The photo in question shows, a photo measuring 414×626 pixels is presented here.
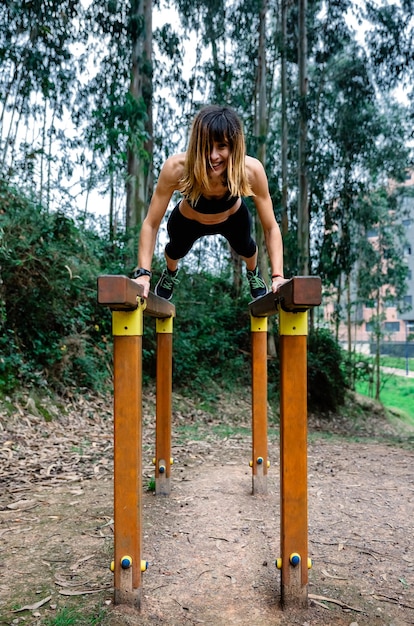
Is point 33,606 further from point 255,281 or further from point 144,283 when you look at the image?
point 255,281

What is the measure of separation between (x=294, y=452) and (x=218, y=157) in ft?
4.18

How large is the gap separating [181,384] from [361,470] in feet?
12.1

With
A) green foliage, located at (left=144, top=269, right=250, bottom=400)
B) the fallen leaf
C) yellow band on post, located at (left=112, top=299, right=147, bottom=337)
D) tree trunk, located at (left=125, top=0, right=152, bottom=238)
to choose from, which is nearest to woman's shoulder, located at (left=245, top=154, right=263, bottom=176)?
yellow band on post, located at (left=112, top=299, right=147, bottom=337)

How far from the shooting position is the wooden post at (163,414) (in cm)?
304

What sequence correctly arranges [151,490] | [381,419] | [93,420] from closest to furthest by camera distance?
1. [151,490]
2. [93,420]
3. [381,419]

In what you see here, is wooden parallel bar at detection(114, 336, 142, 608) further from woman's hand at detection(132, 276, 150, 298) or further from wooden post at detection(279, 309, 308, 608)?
wooden post at detection(279, 309, 308, 608)

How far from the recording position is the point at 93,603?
5.82ft

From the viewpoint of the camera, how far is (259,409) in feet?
10.3

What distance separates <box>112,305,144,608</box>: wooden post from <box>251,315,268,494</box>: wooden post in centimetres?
145

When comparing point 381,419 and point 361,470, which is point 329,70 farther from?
point 361,470

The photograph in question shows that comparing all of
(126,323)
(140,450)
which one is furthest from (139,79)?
(140,450)

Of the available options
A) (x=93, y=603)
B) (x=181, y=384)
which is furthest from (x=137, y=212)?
(x=93, y=603)

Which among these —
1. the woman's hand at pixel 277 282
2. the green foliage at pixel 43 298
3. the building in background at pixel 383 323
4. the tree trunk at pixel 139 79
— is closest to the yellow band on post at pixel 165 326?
the woman's hand at pixel 277 282

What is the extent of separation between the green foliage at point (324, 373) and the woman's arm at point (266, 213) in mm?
6584
